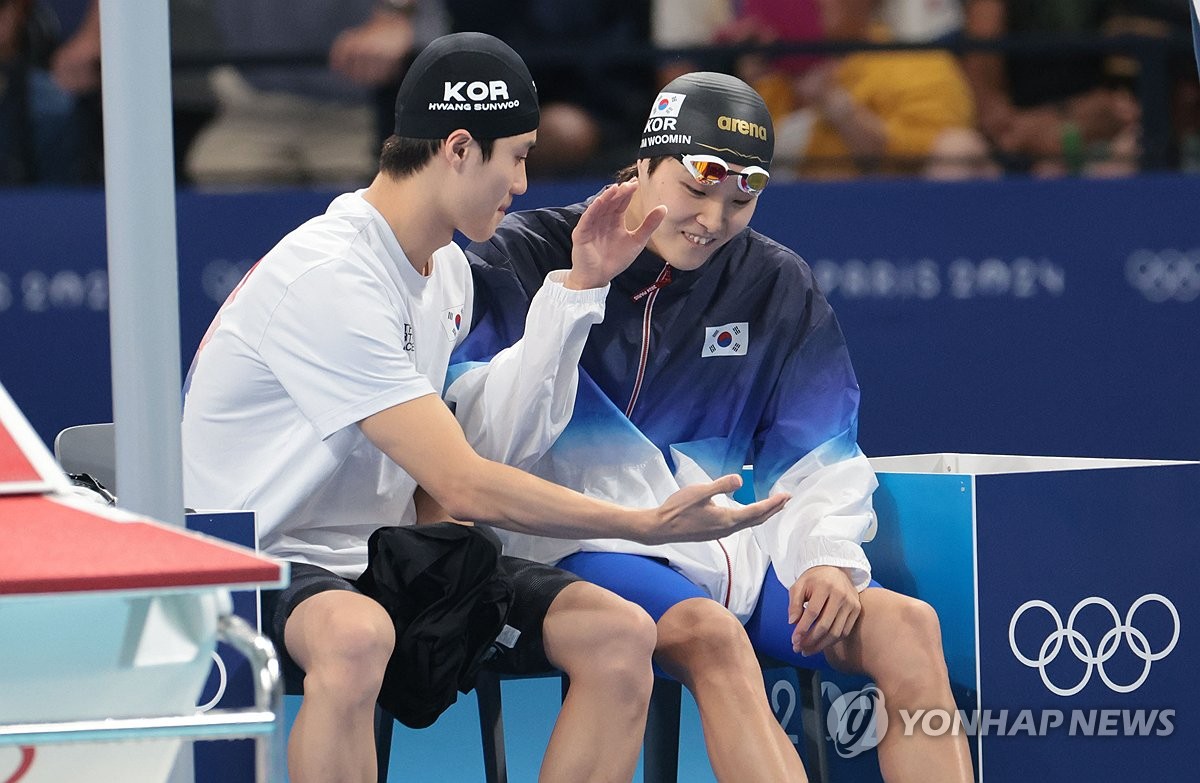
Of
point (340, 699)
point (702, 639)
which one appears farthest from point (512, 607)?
point (340, 699)

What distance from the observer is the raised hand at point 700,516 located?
2520 millimetres

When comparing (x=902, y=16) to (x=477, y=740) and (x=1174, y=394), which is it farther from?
(x=477, y=740)

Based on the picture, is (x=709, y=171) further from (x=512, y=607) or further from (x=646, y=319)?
(x=512, y=607)

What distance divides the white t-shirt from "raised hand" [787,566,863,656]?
455 mm

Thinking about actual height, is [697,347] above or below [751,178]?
below

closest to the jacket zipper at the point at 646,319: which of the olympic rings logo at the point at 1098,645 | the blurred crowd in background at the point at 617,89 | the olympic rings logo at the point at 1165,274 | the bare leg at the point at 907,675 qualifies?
the bare leg at the point at 907,675

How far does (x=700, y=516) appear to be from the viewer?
2.54m

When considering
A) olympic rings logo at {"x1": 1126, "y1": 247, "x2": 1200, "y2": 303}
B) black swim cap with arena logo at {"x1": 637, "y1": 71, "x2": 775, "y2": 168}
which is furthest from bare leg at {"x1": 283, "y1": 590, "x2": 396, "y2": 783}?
olympic rings logo at {"x1": 1126, "y1": 247, "x2": 1200, "y2": 303}

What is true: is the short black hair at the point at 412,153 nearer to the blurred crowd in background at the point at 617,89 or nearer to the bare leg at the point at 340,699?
the bare leg at the point at 340,699

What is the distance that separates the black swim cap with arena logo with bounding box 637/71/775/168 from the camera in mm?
3078

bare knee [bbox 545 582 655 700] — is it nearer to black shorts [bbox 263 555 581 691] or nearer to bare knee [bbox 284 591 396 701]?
black shorts [bbox 263 555 581 691]

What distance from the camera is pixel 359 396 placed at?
2656 mm

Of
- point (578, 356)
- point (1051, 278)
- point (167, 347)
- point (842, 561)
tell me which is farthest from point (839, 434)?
point (1051, 278)

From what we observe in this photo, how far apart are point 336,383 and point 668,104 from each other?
2.68ft
